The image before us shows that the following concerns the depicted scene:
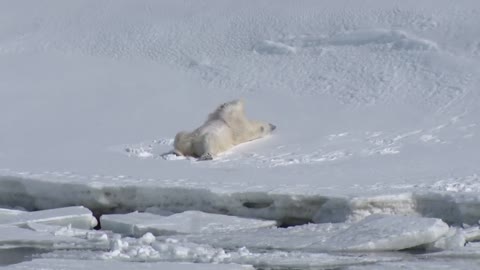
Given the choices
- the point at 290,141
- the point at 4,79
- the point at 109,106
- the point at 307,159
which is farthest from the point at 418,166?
the point at 4,79

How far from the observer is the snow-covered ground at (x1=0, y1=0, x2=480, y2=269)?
20.7ft

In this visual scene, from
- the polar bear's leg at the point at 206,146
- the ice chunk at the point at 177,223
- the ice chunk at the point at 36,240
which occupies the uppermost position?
the polar bear's leg at the point at 206,146

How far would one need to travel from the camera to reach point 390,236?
6.08m

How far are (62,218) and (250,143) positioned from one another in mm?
2471

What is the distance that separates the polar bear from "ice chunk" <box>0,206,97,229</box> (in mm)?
1727

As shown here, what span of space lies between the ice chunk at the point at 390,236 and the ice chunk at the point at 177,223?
0.75m

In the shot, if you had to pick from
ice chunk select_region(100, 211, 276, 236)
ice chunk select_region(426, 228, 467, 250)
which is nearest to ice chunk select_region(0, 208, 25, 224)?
ice chunk select_region(100, 211, 276, 236)

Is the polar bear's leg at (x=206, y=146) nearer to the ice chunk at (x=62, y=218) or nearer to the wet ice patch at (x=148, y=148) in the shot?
the wet ice patch at (x=148, y=148)

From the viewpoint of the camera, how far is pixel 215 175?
315 inches

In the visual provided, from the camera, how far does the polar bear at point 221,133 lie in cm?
883

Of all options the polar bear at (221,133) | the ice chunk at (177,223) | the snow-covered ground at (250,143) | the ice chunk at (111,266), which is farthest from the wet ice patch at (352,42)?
the ice chunk at (111,266)

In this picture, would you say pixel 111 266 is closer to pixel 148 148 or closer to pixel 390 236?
pixel 390 236

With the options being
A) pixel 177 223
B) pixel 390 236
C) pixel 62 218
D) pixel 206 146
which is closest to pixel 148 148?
pixel 206 146

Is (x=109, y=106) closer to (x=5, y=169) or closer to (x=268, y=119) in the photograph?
(x=268, y=119)
